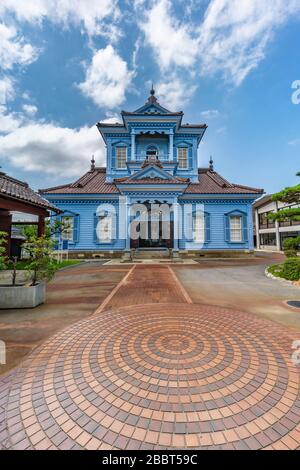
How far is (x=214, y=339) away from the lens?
11.5 ft

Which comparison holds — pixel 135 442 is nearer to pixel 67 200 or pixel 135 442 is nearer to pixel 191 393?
pixel 191 393

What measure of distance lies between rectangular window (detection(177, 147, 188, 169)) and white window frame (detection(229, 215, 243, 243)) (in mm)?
7172

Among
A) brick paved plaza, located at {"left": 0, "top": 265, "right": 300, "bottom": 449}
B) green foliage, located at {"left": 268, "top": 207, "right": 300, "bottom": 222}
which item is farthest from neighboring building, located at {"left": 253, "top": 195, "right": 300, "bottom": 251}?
brick paved plaza, located at {"left": 0, "top": 265, "right": 300, "bottom": 449}

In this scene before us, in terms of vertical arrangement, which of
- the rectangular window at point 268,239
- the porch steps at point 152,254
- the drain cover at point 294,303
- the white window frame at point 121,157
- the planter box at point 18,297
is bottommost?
the drain cover at point 294,303

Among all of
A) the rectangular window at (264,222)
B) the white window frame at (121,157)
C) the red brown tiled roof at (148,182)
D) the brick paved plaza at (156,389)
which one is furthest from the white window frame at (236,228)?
the rectangular window at (264,222)

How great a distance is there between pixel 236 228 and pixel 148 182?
927cm

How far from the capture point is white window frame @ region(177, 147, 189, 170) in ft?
68.4

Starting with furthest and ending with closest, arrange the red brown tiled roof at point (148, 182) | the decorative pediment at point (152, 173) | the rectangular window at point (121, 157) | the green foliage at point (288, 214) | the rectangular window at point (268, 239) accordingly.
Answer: the rectangular window at point (268, 239)
the rectangular window at point (121, 157)
the decorative pediment at point (152, 173)
the red brown tiled roof at point (148, 182)
the green foliage at point (288, 214)

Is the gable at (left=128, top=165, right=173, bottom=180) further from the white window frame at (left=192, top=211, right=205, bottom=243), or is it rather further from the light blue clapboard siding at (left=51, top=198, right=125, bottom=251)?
the white window frame at (left=192, top=211, right=205, bottom=243)

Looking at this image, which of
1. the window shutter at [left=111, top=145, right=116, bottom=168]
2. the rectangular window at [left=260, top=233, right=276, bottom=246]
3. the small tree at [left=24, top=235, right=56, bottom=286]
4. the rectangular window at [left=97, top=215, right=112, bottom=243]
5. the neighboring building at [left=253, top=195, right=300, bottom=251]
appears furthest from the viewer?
the rectangular window at [left=260, top=233, right=276, bottom=246]

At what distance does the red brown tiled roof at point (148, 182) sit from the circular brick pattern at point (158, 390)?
46.1 feet

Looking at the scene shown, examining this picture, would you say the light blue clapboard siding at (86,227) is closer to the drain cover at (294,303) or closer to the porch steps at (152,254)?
the porch steps at (152,254)

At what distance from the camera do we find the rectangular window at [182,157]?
68.5ft

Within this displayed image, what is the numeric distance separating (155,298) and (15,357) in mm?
3630
